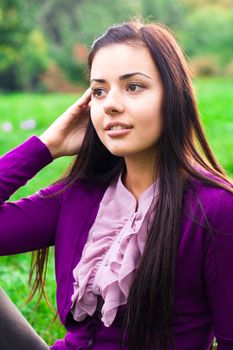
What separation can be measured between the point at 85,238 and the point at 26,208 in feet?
0.78

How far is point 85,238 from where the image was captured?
204 centimetres

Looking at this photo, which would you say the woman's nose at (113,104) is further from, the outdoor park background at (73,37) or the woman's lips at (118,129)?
the outdoor park background at (73,37)

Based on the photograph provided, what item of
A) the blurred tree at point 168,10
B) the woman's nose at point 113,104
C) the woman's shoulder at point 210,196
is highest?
the woman's nose at point 113,104

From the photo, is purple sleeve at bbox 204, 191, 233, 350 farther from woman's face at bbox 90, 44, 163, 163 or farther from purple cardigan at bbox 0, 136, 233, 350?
woman's face at bbox 90, 44, 163, 163

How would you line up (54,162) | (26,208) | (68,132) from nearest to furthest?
(26,208)
(68,132)
(54,162)

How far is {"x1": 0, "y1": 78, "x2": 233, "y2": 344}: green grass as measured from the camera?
3.22 meters

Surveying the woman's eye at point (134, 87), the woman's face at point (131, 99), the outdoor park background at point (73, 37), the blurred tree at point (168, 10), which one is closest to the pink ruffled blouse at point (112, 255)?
the woman's face at point (131, 99)

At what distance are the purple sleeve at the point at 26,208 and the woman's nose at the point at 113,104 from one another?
40 cm

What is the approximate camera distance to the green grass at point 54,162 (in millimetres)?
3221

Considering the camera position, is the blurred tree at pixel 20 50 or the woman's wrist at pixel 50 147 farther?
the blurred tree at pixel 20 50

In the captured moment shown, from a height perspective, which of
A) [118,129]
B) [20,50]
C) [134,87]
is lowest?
[20,50]

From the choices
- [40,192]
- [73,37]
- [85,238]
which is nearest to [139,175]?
[85,238]

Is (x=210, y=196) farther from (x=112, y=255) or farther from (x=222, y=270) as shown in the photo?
(x=112, y=255)

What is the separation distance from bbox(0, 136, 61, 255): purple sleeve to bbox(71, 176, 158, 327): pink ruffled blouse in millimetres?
200
